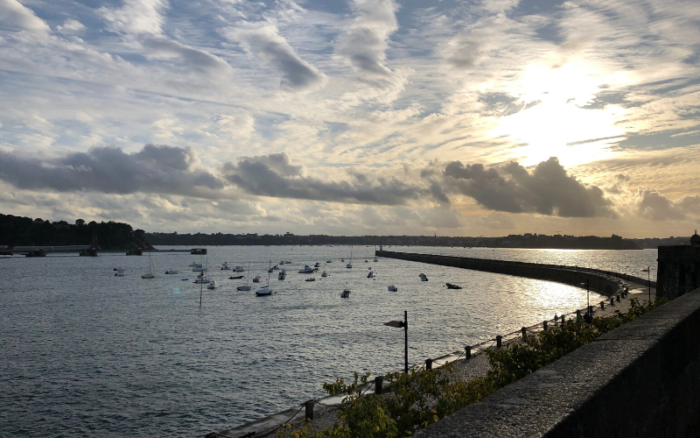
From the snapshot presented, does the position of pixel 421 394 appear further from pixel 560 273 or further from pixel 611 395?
pixel 560 273

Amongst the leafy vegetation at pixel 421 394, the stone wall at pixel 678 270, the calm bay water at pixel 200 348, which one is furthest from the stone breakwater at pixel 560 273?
the leafy vegetation at pixel 421 394

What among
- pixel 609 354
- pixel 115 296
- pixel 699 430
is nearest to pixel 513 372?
pixel 699 430

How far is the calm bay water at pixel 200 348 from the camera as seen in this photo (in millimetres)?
28547

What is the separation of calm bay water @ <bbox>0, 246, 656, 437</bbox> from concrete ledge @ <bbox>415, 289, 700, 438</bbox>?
80.7 feet

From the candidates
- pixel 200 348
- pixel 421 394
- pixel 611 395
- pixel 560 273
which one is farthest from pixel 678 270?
pixel 560 273

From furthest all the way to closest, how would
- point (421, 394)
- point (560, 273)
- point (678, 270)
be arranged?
point (560, 273)
point (678, 270)
point (421, 394)

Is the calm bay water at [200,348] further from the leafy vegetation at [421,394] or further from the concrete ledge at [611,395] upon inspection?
the concrete ledge at [611,395]

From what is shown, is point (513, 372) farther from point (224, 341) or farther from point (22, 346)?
point (22, 346)

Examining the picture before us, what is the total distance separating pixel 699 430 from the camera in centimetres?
720

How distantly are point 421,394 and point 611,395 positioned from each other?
24.5ft

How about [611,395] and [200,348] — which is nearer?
[611,395]

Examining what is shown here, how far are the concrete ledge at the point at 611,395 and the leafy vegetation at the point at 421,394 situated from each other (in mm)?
3339

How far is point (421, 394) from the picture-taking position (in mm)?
11391

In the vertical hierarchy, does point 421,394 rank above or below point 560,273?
above
